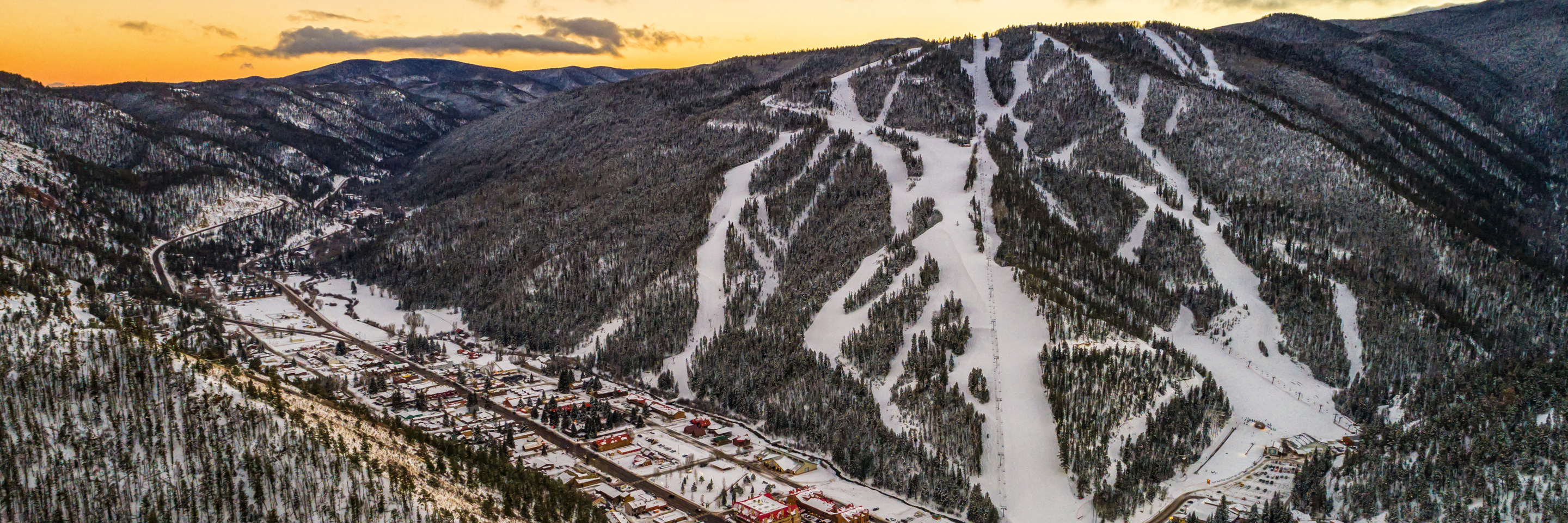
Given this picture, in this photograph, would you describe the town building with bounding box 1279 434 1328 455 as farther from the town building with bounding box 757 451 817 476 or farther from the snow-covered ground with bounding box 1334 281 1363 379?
the town building with bounding box 757 451 817 476

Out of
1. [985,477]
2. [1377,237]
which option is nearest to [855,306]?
[985,477]

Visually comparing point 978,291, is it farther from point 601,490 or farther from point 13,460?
point 13,460

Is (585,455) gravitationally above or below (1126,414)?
below

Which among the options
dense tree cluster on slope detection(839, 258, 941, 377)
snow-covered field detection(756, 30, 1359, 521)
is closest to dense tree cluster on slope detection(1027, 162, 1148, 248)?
snow-covered field detection(756, 30, 1359, 521)

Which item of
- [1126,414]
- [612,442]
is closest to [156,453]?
[612,442]

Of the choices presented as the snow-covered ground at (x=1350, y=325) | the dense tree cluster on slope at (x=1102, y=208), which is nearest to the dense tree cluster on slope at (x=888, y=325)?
the dense tree cluster on slope at (x=1102, y=208)

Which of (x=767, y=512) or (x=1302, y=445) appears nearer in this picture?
(x=767, y=512)

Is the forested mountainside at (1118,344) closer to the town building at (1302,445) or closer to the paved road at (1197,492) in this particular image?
the paved road at (1197,492)

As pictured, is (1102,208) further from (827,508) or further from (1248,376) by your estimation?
(827,508)

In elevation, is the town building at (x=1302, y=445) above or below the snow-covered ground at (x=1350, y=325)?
below
